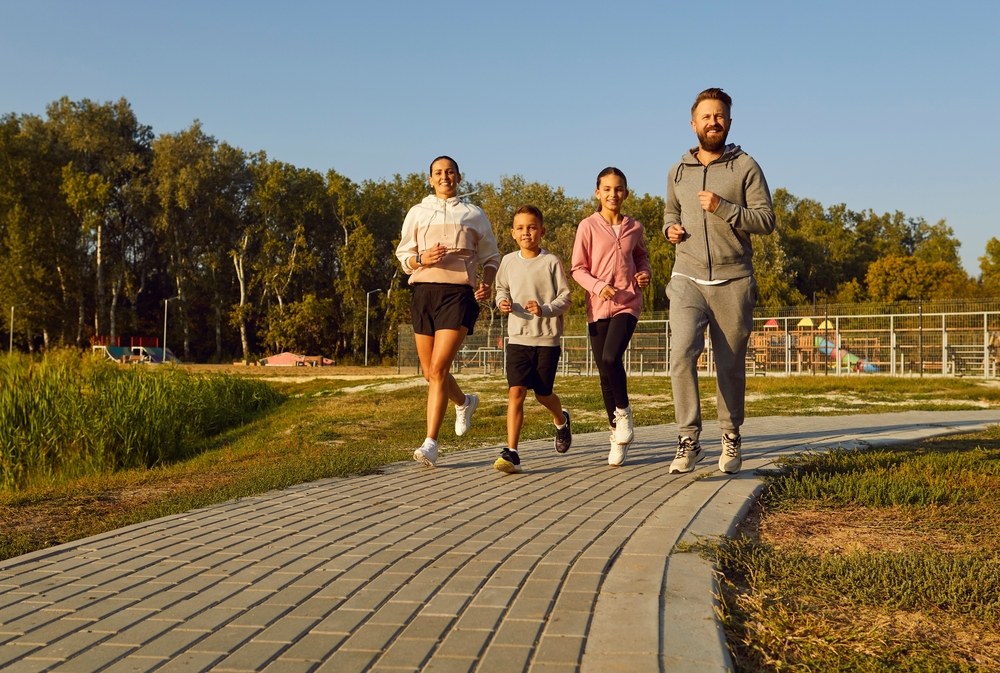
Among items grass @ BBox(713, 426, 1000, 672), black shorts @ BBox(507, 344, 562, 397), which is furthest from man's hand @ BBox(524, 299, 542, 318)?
grass @ BBox(713, 426, 1000, 672)

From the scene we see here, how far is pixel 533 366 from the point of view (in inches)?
266

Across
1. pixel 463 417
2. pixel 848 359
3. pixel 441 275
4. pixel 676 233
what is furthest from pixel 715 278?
pixel 848 359

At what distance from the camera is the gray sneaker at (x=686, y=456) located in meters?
5.80

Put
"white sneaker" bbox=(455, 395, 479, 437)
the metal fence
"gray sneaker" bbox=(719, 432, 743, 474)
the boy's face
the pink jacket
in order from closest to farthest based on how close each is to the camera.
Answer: "gray sneaker" bbox=(719, 432, 743, 474) < the pink jacket < the boy's face < "white sneaker" bbox=(455, 395, 479, 437) < the metal fence

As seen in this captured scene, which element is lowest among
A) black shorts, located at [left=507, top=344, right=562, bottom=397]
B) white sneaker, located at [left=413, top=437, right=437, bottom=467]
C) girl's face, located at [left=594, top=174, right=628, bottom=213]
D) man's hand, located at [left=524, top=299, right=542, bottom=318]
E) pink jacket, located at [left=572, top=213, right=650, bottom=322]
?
white sneaker, located at [left=413, top=437, right=437, bottom=467]

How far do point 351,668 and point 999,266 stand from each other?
204ft

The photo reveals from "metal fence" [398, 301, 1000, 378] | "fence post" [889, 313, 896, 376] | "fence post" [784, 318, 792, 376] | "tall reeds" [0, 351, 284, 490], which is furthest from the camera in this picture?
"fence post" [784, 318, 792, 376]

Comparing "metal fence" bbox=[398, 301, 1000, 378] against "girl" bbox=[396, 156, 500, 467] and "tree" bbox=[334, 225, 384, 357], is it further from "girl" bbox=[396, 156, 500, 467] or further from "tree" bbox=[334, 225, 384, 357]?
A: "tree" bbox=[334, 225, 384, 357]

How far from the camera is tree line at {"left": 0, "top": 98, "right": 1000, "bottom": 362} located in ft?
188

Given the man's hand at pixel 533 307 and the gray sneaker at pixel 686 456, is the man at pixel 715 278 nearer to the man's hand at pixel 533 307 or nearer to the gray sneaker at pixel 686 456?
the gray sneaker at pixel 686 456

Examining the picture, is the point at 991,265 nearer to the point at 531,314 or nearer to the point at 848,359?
the point at 848,359

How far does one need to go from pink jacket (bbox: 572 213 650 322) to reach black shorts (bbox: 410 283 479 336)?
2.66 feet

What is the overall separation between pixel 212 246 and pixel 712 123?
63.5 metres

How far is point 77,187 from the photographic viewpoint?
56.9 metres
